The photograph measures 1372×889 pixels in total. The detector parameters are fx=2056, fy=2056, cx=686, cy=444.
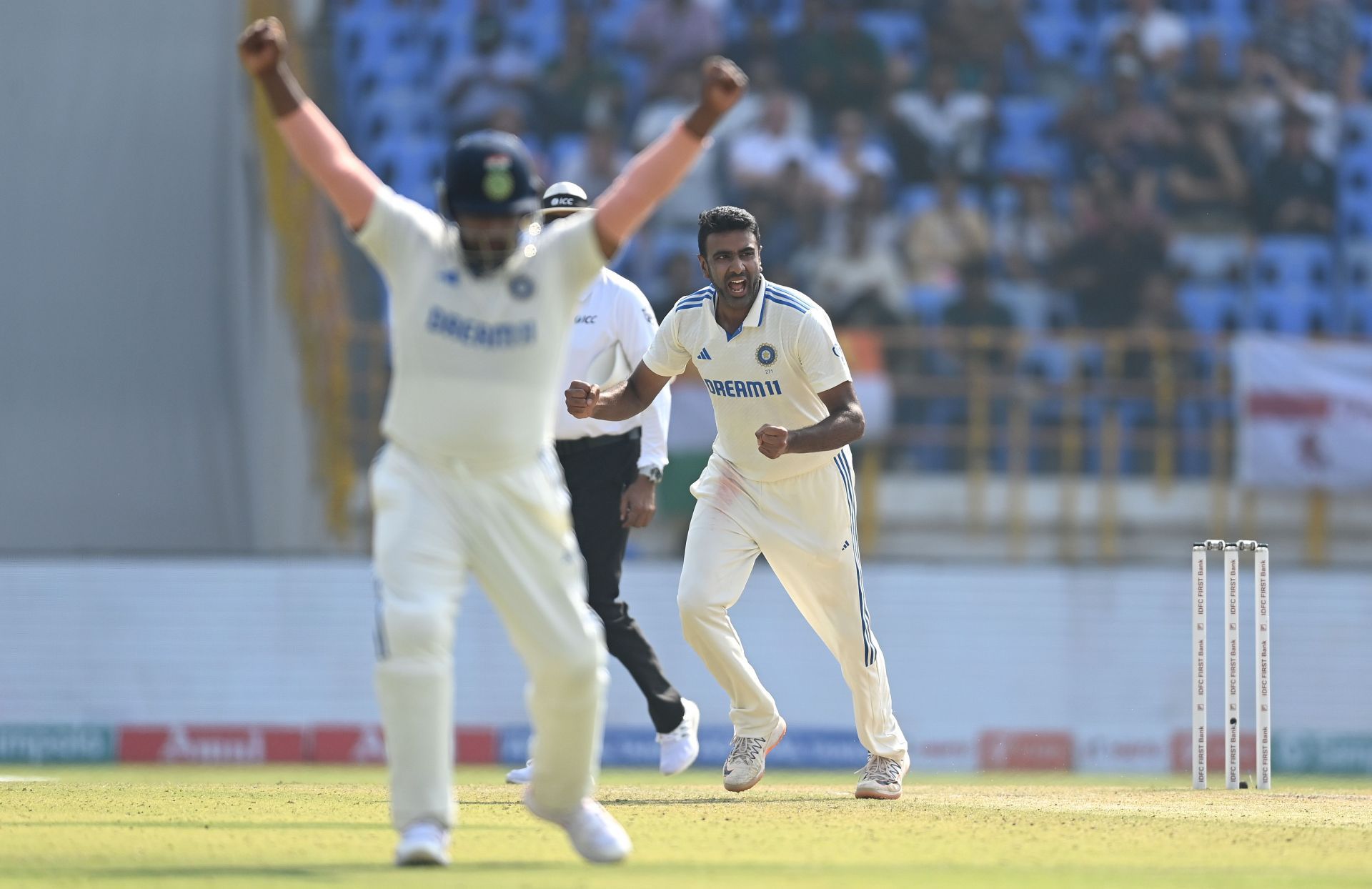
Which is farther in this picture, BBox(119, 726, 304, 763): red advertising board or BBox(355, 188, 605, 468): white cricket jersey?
BBox(119, 726, 304, 763): red advertising board

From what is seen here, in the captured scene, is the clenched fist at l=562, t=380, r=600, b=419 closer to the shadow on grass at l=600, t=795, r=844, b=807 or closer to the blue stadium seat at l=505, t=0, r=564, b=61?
the shadow on grass at l=600, t=795, r=844, b=807

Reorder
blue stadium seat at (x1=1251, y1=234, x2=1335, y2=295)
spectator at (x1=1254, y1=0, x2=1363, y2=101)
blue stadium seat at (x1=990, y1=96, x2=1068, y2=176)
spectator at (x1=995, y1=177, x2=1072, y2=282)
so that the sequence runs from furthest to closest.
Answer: spectator at (x1=1254, y1=0, x2=1363, y2=101) < blue stadium seat at (x1=990, y1=96, x2=1068, y2=176) < blue stadium seat at (x1=1251, y1=234, x2=1335, y2=295) < spectator at (x1=995, y1=177, x2=1072, y2=282)

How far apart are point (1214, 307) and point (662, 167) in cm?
1094

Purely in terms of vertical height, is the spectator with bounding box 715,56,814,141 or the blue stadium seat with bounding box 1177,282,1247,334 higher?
the spectator with bounding box 715,56,814,141

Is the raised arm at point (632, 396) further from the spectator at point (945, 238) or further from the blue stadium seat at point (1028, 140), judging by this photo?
the blue stadium seat at point (1028, 140)

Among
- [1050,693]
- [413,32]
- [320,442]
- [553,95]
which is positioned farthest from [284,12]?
[1050,693]

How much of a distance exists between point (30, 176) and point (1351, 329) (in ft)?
31.2

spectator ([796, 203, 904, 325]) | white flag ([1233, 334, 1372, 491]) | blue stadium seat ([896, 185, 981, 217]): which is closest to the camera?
white flag ([1233, 334, 1372, 491])

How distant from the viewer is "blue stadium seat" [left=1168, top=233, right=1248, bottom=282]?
49.4 ft

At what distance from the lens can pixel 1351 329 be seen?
15.1m

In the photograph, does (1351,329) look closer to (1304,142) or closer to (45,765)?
(1304,142)

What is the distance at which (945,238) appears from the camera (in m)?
14.8

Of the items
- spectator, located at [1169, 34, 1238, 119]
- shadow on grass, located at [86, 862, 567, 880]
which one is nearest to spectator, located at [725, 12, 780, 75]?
spectator, located at [1169, 34, 1238, 119]

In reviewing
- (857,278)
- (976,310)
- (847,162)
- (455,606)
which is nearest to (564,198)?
(455,606)
